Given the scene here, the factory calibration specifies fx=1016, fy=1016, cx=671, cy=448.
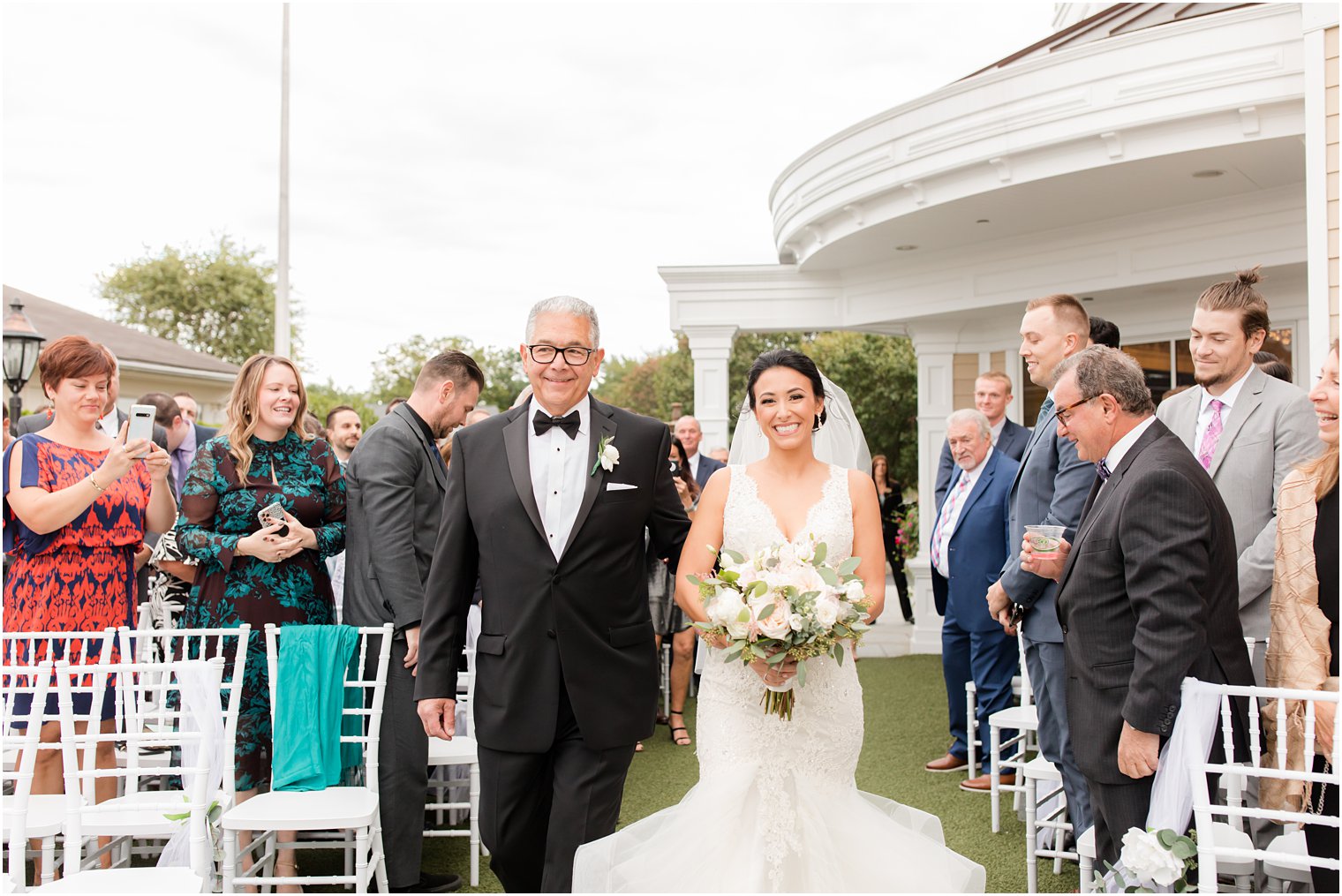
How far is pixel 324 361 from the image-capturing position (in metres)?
43.7

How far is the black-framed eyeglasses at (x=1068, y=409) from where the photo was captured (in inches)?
133

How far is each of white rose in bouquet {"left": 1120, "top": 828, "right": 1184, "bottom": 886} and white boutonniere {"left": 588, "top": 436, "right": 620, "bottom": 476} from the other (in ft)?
6.08

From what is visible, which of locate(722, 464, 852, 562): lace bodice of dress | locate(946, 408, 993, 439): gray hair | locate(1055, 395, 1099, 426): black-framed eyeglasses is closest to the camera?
locate(1055, 395, 1099, 426): black-framed eyeglasses

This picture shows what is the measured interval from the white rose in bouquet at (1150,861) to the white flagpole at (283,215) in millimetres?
16944

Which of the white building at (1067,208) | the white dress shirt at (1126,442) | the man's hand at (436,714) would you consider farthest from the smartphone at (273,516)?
the white building at (1067,208)

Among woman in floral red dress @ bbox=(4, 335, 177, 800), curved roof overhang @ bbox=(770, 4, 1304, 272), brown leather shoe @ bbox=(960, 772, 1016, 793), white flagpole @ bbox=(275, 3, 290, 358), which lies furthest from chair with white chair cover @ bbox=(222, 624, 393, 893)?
white flagpole @ bbox=(275, 3, 290, 358)

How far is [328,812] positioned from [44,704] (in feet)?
3.71

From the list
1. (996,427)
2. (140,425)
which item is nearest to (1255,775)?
(140,425)

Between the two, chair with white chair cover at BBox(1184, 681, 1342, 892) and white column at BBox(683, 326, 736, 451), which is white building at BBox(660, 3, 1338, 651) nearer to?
white column at BBox(683, 326, 736, 451)

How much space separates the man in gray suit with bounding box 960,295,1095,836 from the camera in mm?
4227

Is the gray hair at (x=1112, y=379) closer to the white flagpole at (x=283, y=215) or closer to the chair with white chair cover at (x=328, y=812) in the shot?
the chair with white chair cover at (x=328, y=812)

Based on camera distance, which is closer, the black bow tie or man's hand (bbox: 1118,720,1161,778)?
man's hand (bbox: 1118,720,1161,778)

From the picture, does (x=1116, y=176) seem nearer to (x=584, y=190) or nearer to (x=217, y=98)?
(x=217, y=98)

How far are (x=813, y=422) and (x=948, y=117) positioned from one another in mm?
5477
